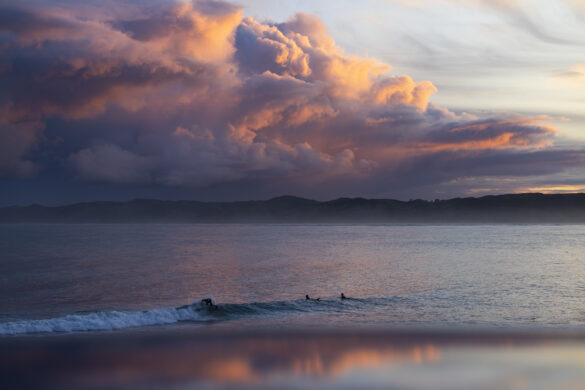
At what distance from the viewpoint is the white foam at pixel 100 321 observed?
54.9 feet

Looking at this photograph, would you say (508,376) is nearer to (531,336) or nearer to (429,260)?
(531,336)

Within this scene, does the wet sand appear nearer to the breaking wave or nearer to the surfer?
the breaking wave

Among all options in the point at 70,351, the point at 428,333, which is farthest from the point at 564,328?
the point at 70,351

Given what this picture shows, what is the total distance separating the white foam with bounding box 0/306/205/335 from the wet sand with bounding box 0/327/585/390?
112 cm

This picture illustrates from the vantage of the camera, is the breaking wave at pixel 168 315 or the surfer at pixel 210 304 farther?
the surfer at pixel 210 304

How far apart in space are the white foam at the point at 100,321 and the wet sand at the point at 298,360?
1.12 m

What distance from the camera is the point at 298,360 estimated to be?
39.9 feet

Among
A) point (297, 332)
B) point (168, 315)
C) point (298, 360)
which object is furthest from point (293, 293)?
point (298, 360)

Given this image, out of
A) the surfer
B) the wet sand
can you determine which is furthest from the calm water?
the wet sand

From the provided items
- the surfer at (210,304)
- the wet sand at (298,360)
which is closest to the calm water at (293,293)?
the surfer at (210,304)

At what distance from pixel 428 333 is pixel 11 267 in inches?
1588

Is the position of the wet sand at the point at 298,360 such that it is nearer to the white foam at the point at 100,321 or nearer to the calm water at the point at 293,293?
the white foam at the point at 100,321

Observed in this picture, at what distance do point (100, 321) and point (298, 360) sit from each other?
9731 millimetres

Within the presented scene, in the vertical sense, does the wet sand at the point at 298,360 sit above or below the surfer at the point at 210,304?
above
